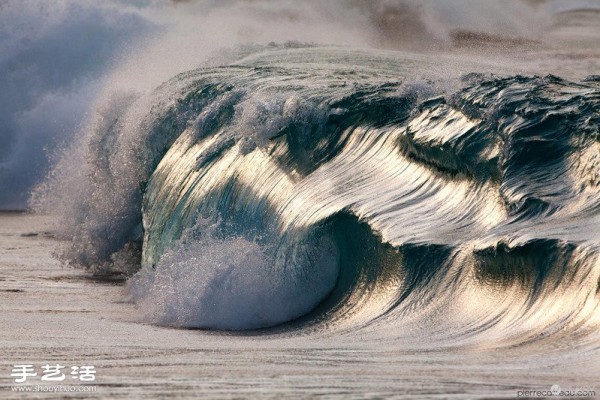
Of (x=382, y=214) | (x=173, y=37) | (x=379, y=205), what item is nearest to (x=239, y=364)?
(x=382, y=214)

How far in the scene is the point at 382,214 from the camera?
368 inches

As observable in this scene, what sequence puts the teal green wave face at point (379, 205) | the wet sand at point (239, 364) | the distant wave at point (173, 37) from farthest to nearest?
the distant wave at point (173, 37), the teal green wave face at point (379, 205), the wet sand at point (239, 364)

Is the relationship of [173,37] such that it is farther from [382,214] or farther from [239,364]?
[239,364]

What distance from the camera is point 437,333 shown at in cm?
766

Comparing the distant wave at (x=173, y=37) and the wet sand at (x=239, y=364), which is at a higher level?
the distant wave at (x=173, y=37)

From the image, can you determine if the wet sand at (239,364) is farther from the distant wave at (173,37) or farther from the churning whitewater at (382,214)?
the distant wave at (173,37)

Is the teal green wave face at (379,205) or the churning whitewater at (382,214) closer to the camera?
the churning whitewater at (382,214)

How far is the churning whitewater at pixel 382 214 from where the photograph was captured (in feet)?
25.3

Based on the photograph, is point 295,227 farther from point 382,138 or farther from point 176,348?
point 176,348

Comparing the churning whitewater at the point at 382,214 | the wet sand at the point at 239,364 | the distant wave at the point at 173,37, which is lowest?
the wet sand at the point at 239,364

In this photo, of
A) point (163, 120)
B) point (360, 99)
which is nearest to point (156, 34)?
point (163, 120)

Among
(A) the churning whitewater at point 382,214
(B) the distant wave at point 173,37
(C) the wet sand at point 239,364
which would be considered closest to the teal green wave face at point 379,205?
(A) the churning whitewater at point 382,214

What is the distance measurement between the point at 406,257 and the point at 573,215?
1187 millimetres

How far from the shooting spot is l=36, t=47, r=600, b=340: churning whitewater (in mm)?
7727
